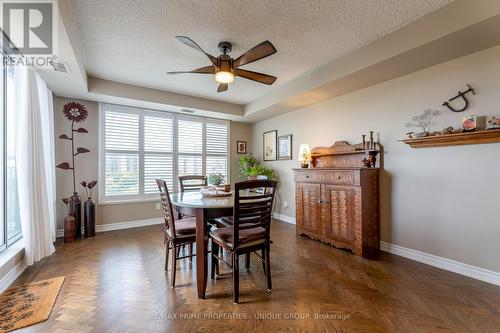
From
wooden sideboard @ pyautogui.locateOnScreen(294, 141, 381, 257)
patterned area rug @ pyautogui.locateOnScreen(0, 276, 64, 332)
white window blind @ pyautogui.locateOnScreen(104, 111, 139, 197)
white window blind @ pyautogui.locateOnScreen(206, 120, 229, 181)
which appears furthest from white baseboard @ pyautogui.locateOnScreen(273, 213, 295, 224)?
patterned area rug @ pyautogui.locateOnScreen(0, 276, 64, 332)

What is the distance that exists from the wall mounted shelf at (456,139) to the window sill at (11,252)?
4.58 m

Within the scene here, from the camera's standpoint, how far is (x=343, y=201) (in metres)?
3.13

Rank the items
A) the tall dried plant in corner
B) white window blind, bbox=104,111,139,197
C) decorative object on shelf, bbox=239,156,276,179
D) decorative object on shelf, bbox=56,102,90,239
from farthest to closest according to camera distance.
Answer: decorative object on shelf, bbox=239,156,276,179, white window blind, bbox=104,111,139,197, the tall dried plant in corner, decorative object on shelf, bbox=56,102,90,239

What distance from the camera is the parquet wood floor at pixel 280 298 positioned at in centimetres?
167

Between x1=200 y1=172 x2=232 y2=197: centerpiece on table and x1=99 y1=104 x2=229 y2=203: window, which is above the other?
x1=99 y1=104 x2=229 y2=203: window

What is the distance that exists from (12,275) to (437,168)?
15.8 feet

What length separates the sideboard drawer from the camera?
121 inches

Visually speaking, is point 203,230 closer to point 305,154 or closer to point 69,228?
point 305,154

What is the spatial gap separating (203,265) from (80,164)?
3.43 metres

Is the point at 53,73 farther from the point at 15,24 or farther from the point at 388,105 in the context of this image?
the point at 388,105

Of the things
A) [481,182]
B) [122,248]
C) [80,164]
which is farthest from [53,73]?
[481,182]

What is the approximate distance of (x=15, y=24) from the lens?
1.93 m

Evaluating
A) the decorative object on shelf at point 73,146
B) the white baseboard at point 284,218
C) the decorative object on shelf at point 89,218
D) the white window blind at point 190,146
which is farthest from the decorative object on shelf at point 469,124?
the decorative object on shelf at point 73,146

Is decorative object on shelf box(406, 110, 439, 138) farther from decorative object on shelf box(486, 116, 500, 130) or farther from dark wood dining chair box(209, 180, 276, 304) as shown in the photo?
dark wood dining chair box(209, 180, 276, 304)
